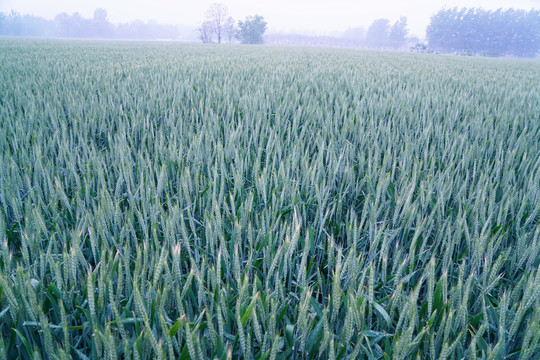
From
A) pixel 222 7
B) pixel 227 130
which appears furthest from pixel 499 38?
pixel 227 130

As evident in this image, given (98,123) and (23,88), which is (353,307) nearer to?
(98,123)

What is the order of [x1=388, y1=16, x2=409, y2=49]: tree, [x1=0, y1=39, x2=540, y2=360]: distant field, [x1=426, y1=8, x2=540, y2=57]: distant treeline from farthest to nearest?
[x1=388, y1=16, x2=409, y2=49]: tree → [x1=426, y1=8, x2=540, y2=57]: distant treeline → [x1=0, y1=39, x2=540, y2=360]: distant field

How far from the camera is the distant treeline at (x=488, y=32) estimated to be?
160ft

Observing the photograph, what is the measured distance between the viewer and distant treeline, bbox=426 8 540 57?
1924 inches

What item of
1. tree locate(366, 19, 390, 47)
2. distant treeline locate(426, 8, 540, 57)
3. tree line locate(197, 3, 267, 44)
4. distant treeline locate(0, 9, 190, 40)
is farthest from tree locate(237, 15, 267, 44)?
distant treeline locate(0, 9, 190, 40)

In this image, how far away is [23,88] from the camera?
247cm

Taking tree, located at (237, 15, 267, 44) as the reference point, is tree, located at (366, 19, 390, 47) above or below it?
above

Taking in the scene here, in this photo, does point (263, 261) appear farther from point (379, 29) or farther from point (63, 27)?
point (379, 29)

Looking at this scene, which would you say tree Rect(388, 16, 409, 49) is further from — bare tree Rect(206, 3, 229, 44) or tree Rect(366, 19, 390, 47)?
bare tree Rect(206, 3, 229, 44)

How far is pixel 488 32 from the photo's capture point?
5006cm

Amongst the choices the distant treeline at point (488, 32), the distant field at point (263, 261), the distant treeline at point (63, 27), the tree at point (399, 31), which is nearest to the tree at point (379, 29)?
the tree at point (399, 31)

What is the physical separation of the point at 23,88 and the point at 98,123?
1.31 meters

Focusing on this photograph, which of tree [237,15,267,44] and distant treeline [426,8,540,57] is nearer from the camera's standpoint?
tree [237,15,267,44]

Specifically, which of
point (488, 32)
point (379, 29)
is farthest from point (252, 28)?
point (379, 29)
